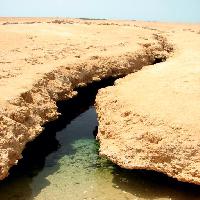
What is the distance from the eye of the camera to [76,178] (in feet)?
30.9

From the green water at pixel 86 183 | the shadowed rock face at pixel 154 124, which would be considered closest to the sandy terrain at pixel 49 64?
the shadowed rock face at pixel 154 124

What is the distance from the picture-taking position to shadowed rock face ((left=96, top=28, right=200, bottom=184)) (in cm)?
801

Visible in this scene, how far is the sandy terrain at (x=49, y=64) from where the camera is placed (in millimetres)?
9086

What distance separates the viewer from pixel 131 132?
884 centimetres

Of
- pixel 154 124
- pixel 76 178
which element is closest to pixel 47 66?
pixel 76 178

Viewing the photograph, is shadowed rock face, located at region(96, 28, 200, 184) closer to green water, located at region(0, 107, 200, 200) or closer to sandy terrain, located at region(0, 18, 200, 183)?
sandy terrain, located at region(0, 18, 200, 183)

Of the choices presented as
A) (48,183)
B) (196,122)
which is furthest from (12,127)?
(196,122)

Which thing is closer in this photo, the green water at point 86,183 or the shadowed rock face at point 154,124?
the shadowed rock face at point 154,124

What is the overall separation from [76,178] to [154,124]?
2.20m

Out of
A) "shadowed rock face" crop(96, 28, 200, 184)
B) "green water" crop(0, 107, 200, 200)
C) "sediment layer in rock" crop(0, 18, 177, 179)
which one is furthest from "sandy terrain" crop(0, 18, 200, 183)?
"green water" crop(0, 107, 200, 200)

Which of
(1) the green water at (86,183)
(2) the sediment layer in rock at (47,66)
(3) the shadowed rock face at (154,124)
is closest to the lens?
(3) the shadowed rock face at (154,124)

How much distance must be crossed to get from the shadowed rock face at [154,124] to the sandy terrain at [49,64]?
42 cm

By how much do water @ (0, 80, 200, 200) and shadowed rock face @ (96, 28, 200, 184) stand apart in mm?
661

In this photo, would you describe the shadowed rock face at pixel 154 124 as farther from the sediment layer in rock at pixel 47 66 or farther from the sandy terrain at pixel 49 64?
the sediment layer in rock at pixel 47 66
